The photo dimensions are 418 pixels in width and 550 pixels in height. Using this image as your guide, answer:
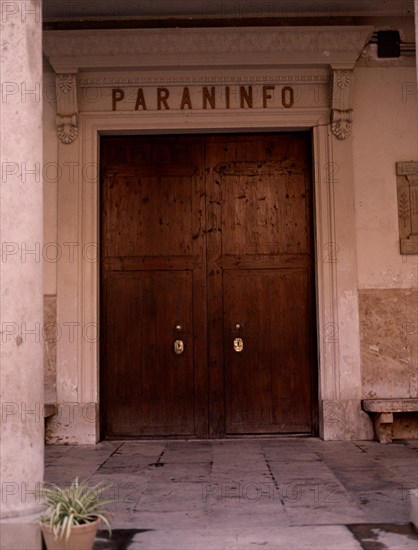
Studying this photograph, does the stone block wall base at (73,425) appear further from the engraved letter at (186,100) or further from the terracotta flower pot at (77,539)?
the terracotta flower pot at (77,539)

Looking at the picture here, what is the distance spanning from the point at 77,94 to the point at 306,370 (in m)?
3.99

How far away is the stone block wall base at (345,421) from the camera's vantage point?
775 cm

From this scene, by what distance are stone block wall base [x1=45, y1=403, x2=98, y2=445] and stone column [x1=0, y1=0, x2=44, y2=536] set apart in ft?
11.5

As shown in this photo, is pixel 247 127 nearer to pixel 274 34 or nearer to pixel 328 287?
pixel 274 34

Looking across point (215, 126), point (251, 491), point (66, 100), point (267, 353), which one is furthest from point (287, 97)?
point (251, 491)

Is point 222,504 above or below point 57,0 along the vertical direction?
below

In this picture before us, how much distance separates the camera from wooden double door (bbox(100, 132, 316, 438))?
320 inches

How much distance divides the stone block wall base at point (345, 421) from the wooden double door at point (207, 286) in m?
0.35

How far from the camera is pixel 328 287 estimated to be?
7949 mm

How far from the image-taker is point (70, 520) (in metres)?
3.78

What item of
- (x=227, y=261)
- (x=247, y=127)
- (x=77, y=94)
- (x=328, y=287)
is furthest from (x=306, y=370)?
(x=77, y=94)

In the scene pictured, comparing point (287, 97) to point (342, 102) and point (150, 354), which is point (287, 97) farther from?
point (150, 354)

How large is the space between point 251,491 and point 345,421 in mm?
2531

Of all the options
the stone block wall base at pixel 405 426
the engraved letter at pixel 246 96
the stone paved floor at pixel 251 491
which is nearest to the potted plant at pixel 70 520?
the stone paved floor at pixel 251 491
